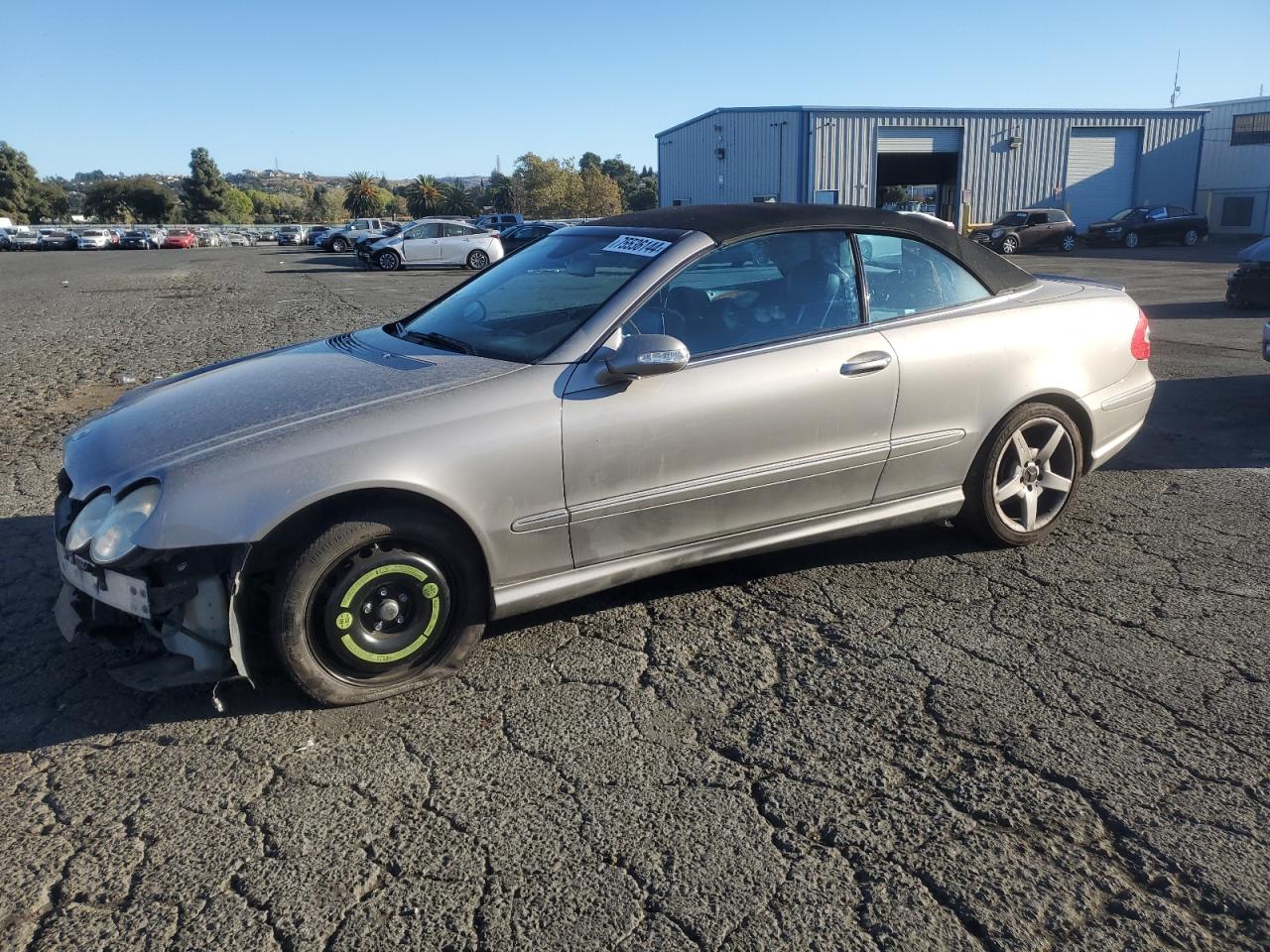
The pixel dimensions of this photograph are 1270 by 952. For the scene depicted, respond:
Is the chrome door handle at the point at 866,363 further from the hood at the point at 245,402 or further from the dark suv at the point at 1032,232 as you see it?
the dark suv at the point at 1032,232

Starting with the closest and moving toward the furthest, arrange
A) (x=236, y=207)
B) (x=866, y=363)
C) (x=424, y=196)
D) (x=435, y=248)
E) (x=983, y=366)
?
(x=866, y=363) → (x=983, y=366) → (x=435, y=248) → (x=424, y=196) → (x=236, y=207)

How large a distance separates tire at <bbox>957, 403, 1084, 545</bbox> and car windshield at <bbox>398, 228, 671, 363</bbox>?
5.90 ft

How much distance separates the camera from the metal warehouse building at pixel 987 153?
135ft

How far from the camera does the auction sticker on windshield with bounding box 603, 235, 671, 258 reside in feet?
12.5

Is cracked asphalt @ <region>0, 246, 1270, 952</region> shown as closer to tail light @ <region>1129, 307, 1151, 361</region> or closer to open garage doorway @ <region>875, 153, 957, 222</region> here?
tail light @ <region>1129, 307, 1151, 361</region>

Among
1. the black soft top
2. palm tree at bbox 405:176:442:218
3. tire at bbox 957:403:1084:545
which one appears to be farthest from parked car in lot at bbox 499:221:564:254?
palm tree at bbox 405:176:442:218

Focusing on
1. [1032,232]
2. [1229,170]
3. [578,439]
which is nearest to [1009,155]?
[1032,232]

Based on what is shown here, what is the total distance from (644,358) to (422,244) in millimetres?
28620

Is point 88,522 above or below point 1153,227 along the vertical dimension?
below

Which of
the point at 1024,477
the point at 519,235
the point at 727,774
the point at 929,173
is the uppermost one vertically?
the point at 929,173

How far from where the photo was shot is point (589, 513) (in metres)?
3.42

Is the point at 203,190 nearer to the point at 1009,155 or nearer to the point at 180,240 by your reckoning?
the point at 180,240

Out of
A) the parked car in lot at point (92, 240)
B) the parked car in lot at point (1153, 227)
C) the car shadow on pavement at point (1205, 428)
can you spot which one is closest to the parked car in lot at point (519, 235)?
the parked car in lot at point (1153, 227)

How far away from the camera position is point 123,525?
9.67 ft
